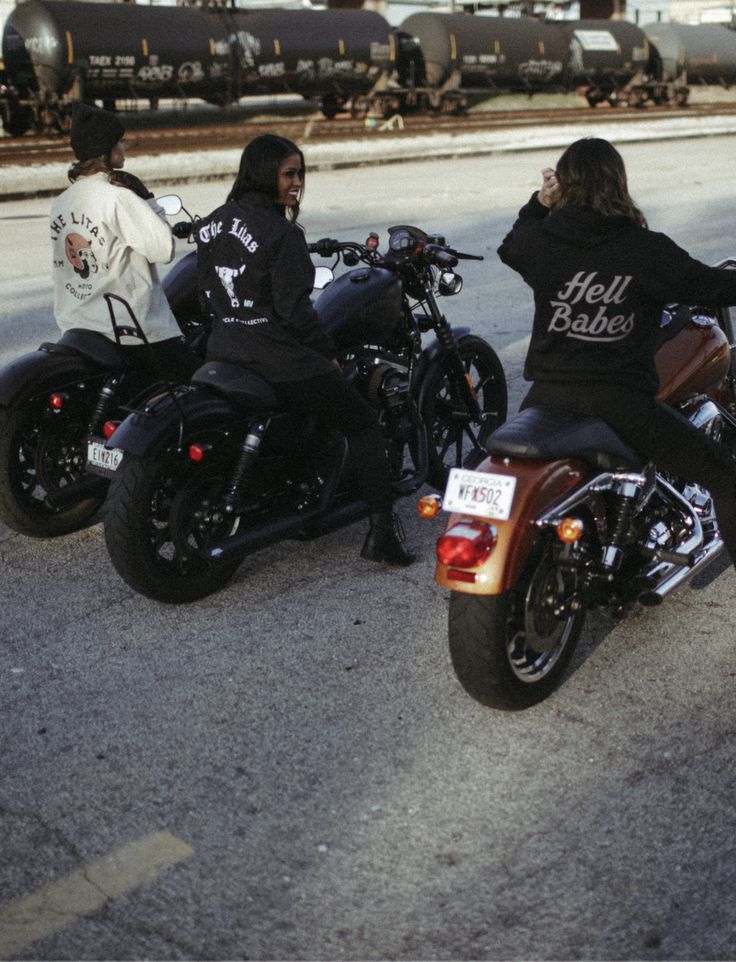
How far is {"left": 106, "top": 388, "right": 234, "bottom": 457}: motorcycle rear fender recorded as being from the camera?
4.41 m

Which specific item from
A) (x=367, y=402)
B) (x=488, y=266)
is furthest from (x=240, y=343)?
(x=488, y=266)

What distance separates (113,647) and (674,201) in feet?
45.6

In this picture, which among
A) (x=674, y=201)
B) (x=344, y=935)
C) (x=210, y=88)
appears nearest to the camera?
(x=344, y=935)

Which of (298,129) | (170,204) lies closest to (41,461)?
(170,204)

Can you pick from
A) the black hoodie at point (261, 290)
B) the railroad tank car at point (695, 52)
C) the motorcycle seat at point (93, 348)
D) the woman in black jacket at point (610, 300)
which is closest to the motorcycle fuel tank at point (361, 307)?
the black hoodie at point (261, 290)

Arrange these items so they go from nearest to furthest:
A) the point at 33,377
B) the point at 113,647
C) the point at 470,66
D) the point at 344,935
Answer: the point at 344,935, the point at 113,647, the point at 33,377, the point at 470,66

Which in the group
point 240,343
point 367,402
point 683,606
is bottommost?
point 683,606

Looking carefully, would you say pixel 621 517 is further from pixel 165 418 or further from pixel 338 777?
pixel 165 418

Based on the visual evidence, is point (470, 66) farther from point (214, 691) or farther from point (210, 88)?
point (214, 691)

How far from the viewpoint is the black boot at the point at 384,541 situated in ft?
16.9

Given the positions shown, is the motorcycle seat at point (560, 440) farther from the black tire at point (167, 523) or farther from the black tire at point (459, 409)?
the black tire at point (459, 409)

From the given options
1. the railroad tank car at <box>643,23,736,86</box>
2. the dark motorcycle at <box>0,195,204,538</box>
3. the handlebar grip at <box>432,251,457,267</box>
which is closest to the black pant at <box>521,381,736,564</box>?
the handlebar grip at <box>432,251,457,267</box>

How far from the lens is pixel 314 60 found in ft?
97.5

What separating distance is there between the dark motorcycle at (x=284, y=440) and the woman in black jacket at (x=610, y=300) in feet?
4.00
